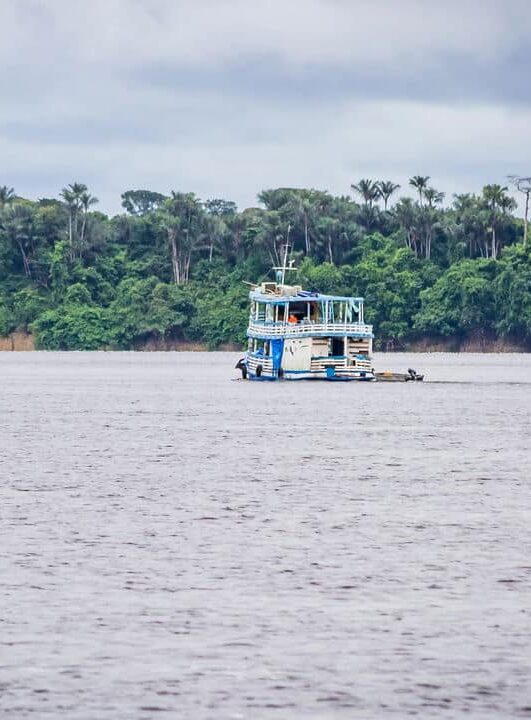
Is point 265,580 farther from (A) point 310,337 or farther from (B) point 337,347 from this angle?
(B) point 337,347

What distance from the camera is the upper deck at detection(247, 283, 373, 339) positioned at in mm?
104325

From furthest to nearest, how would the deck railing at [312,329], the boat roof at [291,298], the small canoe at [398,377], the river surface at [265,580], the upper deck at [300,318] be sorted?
1. the small canoe at [398,377]
2. the boat roof at [291,298]
3. the upper deck at [300,318]
4. the deck railing at [312,329]
5. the river surface at [265,580]

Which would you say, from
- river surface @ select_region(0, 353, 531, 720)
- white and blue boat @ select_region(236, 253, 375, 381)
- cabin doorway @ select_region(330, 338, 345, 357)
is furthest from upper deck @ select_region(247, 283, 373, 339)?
river surface @ select_region(0, 353, 531, 720)

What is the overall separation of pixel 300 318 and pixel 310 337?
3936 mm

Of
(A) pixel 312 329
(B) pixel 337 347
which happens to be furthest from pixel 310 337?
(B) pixel 337 347

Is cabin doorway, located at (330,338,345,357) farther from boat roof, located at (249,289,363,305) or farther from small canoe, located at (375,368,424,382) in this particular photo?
small canoe, located at (375,368,424,382)

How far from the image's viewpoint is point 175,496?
1465 inches

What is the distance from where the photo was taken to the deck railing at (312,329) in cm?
10394

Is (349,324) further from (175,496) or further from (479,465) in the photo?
(175,496)

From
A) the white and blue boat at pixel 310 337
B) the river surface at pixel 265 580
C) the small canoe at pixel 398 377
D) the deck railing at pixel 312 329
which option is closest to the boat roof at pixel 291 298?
the white and blue boat at pixel 310 337

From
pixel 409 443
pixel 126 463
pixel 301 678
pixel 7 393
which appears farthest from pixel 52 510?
pixel 7 393

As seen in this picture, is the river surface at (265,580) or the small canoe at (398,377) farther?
the small canoe at (398,377)

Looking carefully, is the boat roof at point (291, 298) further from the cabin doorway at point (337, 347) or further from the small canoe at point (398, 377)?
the small canoe at point (398, 377)

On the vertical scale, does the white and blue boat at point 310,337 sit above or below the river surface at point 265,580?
above
